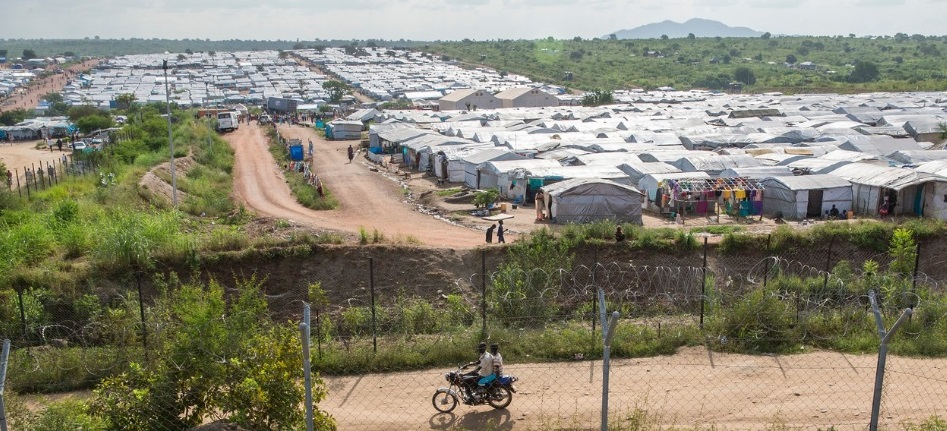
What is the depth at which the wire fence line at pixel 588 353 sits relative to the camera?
31.4 feet

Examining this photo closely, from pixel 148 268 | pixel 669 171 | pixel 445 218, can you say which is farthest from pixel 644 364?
pixel 669 171

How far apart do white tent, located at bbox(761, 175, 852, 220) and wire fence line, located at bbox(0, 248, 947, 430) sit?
11372 millimetres

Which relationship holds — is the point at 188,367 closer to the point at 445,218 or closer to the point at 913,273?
the point at 913,273

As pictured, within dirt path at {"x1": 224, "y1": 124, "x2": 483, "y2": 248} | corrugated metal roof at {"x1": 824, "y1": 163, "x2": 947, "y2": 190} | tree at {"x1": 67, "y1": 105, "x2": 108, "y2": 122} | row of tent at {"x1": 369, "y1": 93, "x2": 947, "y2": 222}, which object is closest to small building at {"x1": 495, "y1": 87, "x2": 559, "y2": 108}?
row of tent at {"x1": 369, "y1": 93, "x2": 947, "y2": 222}

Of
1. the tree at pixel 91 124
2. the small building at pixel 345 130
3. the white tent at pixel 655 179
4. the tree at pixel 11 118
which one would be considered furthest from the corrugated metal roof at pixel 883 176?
the tree at pixel 11 118

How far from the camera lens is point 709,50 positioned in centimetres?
15625

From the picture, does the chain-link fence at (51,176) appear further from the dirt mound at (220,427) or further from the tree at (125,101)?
the tree at (125,101)

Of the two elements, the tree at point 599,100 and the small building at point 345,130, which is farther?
the tree at point 599,100

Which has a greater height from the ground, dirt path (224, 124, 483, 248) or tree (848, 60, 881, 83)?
tree (848, 60, 881, 83)

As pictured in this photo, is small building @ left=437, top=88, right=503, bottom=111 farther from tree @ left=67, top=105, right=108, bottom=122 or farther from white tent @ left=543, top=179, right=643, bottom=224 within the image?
white tent @ left=543, top=179, right=643, bottom=224

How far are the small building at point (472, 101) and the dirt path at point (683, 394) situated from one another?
198ft

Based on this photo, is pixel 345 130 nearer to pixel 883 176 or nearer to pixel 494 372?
pixel 883 176

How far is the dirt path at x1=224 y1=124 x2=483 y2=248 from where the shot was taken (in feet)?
76.7

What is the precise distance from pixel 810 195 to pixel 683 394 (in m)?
18.7
